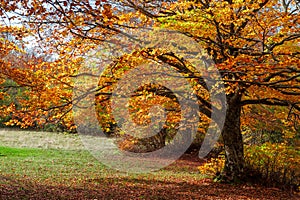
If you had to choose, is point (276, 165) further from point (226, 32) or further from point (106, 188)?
point (226, 32)

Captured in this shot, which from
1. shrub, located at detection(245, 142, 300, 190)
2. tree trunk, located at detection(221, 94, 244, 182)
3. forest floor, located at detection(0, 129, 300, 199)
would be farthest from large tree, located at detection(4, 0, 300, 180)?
forest floor, located at detection(0, 129, 300, 199)

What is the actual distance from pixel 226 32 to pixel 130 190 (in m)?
5.17

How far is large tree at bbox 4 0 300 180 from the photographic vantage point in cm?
743

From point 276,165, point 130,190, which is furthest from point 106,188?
point 276,165

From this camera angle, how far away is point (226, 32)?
7.96 m

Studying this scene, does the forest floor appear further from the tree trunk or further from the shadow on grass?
the tree trunk

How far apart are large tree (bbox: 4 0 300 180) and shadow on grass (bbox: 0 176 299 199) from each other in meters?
1.17

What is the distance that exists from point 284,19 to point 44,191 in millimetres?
7463

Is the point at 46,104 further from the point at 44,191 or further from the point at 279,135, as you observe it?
the point at 279,135

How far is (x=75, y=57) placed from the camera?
10750 millimetres

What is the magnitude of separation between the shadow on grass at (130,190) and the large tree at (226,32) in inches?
45.9

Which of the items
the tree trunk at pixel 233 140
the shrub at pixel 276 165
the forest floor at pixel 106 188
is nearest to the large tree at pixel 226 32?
the tree trunk at pixel 233 140

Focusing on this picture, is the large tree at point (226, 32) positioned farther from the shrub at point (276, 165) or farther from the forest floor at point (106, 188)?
the forest floor at point (106, 188)

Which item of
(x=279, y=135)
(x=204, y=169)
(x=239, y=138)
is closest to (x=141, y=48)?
(x=239, y=138)
